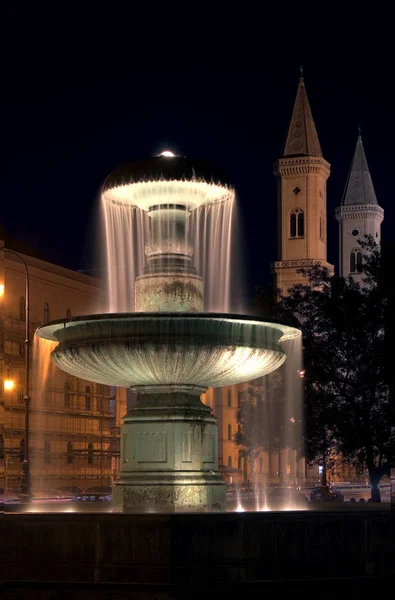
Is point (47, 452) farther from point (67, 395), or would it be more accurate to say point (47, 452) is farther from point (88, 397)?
point (88, 397)

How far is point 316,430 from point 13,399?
2681cm

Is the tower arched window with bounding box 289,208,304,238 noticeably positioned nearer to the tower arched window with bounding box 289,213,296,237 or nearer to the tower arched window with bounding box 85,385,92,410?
the tower arched window with bounding box 289,213,296,237

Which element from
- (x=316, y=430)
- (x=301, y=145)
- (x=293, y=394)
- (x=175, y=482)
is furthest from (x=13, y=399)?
(x=301, y=145)

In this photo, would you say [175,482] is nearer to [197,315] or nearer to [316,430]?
[197,315]

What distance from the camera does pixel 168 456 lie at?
16922 millimetres

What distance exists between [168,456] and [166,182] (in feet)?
12.9

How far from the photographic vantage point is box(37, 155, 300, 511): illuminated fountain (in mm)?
16391

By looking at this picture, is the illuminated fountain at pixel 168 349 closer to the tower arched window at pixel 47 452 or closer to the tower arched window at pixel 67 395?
the tower arched window at pixel 47 452

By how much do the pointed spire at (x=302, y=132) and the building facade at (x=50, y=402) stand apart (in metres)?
40.7

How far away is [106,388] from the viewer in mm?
65875

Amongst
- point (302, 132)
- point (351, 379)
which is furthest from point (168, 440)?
point (302, 132)

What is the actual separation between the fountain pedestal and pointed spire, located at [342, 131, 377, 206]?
10450cm

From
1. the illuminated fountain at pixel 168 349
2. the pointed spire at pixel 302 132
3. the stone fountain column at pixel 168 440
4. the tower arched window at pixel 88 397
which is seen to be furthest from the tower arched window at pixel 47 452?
the pointed spire at pixel 302 132

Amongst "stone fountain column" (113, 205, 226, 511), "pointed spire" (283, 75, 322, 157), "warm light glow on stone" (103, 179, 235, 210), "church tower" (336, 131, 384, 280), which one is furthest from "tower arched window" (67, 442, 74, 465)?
"church tower" (336, 131, 384, 280)
